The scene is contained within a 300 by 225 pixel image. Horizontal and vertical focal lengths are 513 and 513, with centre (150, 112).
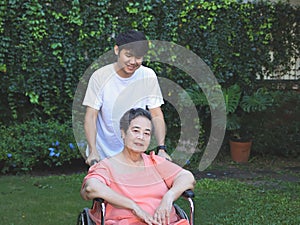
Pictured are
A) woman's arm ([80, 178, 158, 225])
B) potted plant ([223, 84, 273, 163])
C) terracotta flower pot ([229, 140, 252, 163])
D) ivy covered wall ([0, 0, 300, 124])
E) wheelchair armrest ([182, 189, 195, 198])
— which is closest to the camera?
woman's arm ([80, 178, 158, 225])

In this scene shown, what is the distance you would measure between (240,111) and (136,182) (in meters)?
4.22

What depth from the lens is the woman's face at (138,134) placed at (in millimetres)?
2773

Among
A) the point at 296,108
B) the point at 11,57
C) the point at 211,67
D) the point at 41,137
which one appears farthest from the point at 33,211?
the point at 296,108

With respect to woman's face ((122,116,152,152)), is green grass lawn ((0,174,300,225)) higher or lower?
lower

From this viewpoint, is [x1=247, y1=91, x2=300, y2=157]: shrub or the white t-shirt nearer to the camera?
the white t-shirt

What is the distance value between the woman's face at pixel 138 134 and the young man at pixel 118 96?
0.72 feet

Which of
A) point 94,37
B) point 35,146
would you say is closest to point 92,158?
point 35,146

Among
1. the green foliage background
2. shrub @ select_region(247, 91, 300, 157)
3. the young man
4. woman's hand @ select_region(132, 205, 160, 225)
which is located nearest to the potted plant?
shrub @ select_region(247, 91, 300, 157)

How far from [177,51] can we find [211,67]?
52 centimetres

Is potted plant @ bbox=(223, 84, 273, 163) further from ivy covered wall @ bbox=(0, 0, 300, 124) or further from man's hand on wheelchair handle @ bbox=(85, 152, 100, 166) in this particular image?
man's hand on wheelchair handle @ bbox=(85, 152, 100, 166)

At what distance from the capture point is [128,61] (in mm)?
2861

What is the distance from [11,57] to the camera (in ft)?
19.8

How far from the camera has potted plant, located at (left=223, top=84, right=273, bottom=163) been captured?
6.40 metres

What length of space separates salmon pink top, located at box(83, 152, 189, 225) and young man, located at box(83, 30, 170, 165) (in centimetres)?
14
